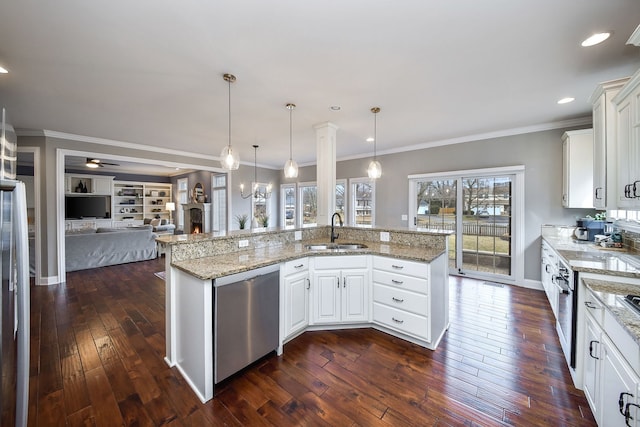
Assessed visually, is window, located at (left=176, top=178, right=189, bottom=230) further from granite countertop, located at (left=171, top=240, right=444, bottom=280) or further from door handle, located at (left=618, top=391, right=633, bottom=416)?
door handle, located at (left=618, top=391, right=633, bottom=416)

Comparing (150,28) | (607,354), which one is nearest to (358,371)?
(607,354)

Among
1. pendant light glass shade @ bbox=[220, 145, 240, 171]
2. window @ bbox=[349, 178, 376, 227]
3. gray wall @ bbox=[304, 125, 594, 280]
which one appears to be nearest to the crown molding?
gray wall @ bbox=[304, 125, 594, 280]

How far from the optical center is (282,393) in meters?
1.80

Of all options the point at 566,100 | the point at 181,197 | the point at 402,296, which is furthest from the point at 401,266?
the point at 181,197

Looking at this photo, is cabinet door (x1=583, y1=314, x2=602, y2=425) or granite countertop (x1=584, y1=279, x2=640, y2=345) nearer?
granite countertop (x1=584, y1=279, x2=640, y2=345)

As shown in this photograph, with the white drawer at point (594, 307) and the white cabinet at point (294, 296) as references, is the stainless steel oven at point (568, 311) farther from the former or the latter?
the white cabinet at point (294, 296)

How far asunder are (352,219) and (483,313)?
11.5 ft

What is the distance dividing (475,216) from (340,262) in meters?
3.27

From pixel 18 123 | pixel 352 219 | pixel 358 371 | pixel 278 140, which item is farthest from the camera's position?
pixel 352 219

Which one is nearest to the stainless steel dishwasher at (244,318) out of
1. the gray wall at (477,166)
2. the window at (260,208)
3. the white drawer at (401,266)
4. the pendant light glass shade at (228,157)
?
the white drawer at (401,266)

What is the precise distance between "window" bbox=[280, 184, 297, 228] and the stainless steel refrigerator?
22.2 ft

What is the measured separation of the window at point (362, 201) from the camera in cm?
586

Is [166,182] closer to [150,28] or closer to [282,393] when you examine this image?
[150,28]

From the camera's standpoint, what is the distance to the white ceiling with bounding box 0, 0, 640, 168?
162 cm
